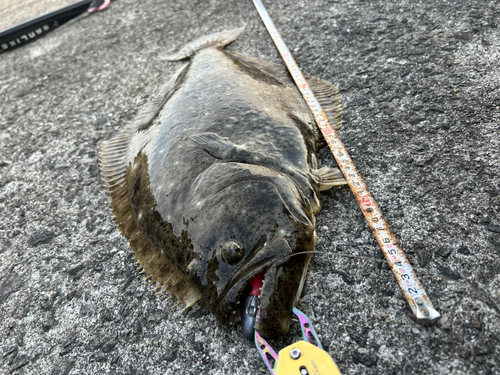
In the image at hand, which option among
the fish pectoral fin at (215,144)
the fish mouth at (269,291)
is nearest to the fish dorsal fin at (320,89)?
the fish pectoral fin at (215,144)

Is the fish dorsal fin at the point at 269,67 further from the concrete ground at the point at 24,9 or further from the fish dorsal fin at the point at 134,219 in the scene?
the concrete ground at the point at 24,9

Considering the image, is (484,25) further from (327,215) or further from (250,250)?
(250,250)

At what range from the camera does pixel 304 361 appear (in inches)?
65.7

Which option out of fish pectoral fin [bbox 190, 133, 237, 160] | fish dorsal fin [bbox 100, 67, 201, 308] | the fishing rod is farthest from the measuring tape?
the fishing rod

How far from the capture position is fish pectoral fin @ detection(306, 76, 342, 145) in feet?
9.42

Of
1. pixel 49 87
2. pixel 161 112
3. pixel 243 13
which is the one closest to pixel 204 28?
pixel 243 13

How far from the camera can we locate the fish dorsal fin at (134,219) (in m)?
2.07

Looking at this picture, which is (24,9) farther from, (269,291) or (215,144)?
(269,291)

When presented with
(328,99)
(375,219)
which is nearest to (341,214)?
(375,219)

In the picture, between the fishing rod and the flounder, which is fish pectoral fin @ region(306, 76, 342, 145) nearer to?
the flounder

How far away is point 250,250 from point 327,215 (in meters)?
0.78

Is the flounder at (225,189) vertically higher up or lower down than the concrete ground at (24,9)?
lower down

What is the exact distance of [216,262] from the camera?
5.81ft

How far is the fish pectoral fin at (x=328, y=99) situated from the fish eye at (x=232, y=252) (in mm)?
1308
